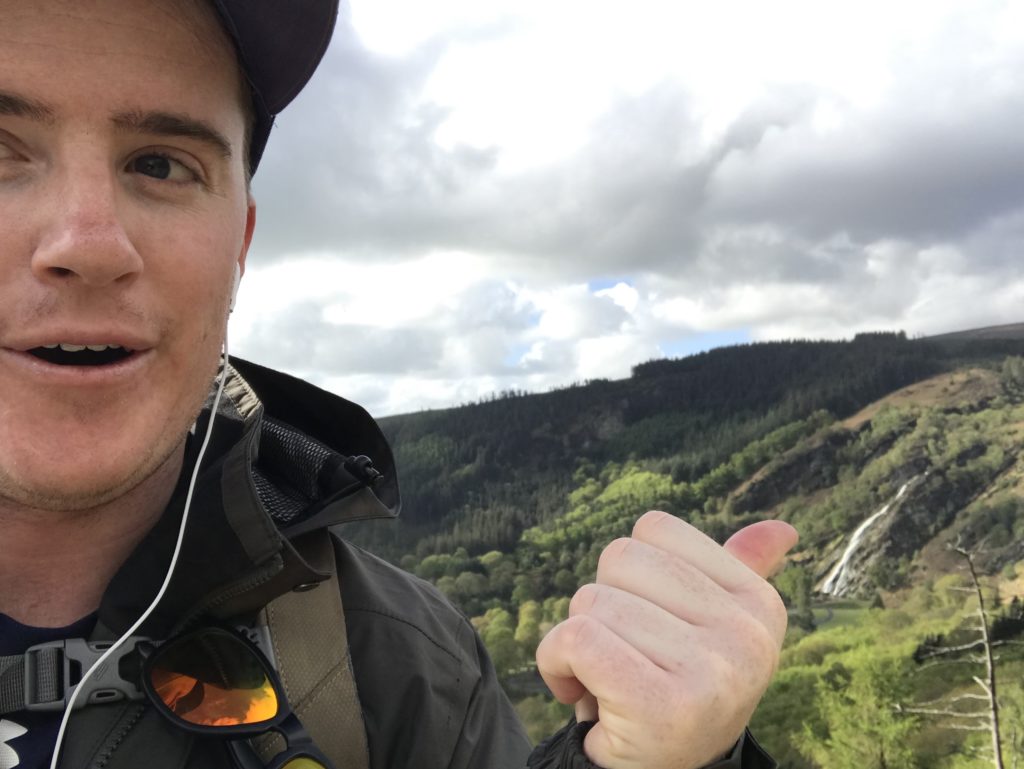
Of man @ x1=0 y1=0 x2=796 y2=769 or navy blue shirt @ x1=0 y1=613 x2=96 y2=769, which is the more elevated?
man @ x1=0 y1=0 x2=796 y2=769

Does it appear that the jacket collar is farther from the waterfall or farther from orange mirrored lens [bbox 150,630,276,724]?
the waterfall

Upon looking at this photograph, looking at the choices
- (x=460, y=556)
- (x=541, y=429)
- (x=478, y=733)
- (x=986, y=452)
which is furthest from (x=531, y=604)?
(x=478, y=733)

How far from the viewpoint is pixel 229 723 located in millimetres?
2127

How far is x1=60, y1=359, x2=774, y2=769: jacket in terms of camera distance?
2.10m

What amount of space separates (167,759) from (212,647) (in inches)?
11.6

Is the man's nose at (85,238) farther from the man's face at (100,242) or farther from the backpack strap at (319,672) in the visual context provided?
the backpack strap at (319,672)

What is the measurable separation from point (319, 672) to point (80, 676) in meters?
0.59

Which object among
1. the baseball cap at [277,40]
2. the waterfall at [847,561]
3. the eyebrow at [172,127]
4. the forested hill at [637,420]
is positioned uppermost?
the baseball cap at [277,40]

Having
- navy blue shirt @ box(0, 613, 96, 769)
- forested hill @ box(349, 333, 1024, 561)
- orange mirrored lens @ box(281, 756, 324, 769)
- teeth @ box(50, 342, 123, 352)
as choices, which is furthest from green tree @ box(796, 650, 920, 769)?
forested hill @ box(349, 333, 1024, 561)

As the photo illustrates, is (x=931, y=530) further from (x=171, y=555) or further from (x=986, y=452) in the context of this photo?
(x=171, y=555)

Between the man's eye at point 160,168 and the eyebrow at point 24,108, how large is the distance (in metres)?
0.22

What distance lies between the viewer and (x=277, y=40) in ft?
7.75

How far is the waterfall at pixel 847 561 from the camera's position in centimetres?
13312

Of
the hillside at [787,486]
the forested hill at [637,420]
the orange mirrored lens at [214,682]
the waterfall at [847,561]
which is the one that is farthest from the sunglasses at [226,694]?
the forested hill at [637,420]
